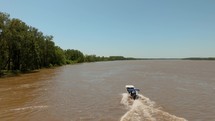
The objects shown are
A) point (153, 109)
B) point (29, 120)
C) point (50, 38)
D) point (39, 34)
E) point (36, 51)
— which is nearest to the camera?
point (29, 120)

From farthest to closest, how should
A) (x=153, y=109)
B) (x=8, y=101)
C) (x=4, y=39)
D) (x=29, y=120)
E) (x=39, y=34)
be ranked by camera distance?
(x=39, y=34) → (x=4, y=39) → (x=8, y=101) → (x=153, y=109) → (x=29, y=120)

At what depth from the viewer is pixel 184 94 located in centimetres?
2195

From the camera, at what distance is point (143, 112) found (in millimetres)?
15078

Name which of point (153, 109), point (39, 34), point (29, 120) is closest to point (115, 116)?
point (153, 109)

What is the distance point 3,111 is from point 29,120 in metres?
3.37

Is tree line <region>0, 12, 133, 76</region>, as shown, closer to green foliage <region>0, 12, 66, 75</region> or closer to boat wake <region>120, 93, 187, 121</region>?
green foliage <region>0, 12, 66, 75</region>

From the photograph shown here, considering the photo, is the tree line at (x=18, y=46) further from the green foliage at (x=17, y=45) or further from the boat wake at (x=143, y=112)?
the boat wake at (x=143, y=112)

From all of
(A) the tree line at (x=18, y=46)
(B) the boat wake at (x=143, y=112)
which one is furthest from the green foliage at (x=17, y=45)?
(B) the boat wake at (x=143, y=112)

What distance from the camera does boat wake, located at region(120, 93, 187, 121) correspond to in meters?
13.7

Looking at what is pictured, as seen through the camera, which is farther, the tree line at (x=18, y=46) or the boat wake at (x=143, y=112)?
the tree line at (x=18, y=46)

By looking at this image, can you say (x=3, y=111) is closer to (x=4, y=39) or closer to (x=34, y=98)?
(x=34, y=98)

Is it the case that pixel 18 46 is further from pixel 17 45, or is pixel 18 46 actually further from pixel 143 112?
pixel 143 112

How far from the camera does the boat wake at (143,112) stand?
1366 centimetres

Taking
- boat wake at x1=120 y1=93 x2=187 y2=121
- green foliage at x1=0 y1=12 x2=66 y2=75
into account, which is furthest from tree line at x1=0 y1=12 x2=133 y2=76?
boat wake at x1=120 y1=93 x2=187 y2=121
